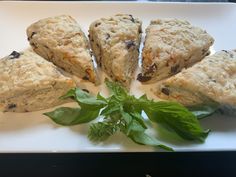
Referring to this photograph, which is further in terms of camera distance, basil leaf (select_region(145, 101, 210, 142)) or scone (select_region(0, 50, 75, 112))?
scone (select_region(0, 50, 75, 112))

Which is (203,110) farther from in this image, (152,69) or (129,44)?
(129,44)

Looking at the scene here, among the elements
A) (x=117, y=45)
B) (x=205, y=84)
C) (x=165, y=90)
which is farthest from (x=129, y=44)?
(x=205, y=84)

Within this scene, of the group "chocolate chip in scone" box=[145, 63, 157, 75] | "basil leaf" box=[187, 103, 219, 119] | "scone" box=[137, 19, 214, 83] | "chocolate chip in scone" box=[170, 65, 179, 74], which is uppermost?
"scone" box=[137, 19, 214, 83]

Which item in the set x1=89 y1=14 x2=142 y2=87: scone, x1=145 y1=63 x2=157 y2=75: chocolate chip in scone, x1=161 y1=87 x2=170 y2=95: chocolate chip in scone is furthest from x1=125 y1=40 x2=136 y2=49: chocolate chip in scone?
x1=161 y1=87 x2=170 y2=95: chocolate chip in scone

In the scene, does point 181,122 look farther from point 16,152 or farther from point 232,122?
point 16,152

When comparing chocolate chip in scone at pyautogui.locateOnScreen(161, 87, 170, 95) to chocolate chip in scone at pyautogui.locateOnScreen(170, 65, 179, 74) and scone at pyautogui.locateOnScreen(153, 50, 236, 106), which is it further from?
chocolate chip in scone at pyautogui.locateOnScreen(170, 65, 179, 74)

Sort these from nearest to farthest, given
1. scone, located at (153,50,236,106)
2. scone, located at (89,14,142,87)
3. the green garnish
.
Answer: the green garnish → scone, located at (153,50,236,106) → scone, located at (89,14,142,87)

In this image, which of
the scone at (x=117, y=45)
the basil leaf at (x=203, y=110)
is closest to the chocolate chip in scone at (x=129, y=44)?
the scone at (x=117, y=45)

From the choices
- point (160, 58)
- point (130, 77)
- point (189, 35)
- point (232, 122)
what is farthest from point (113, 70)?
point (232, 122)
